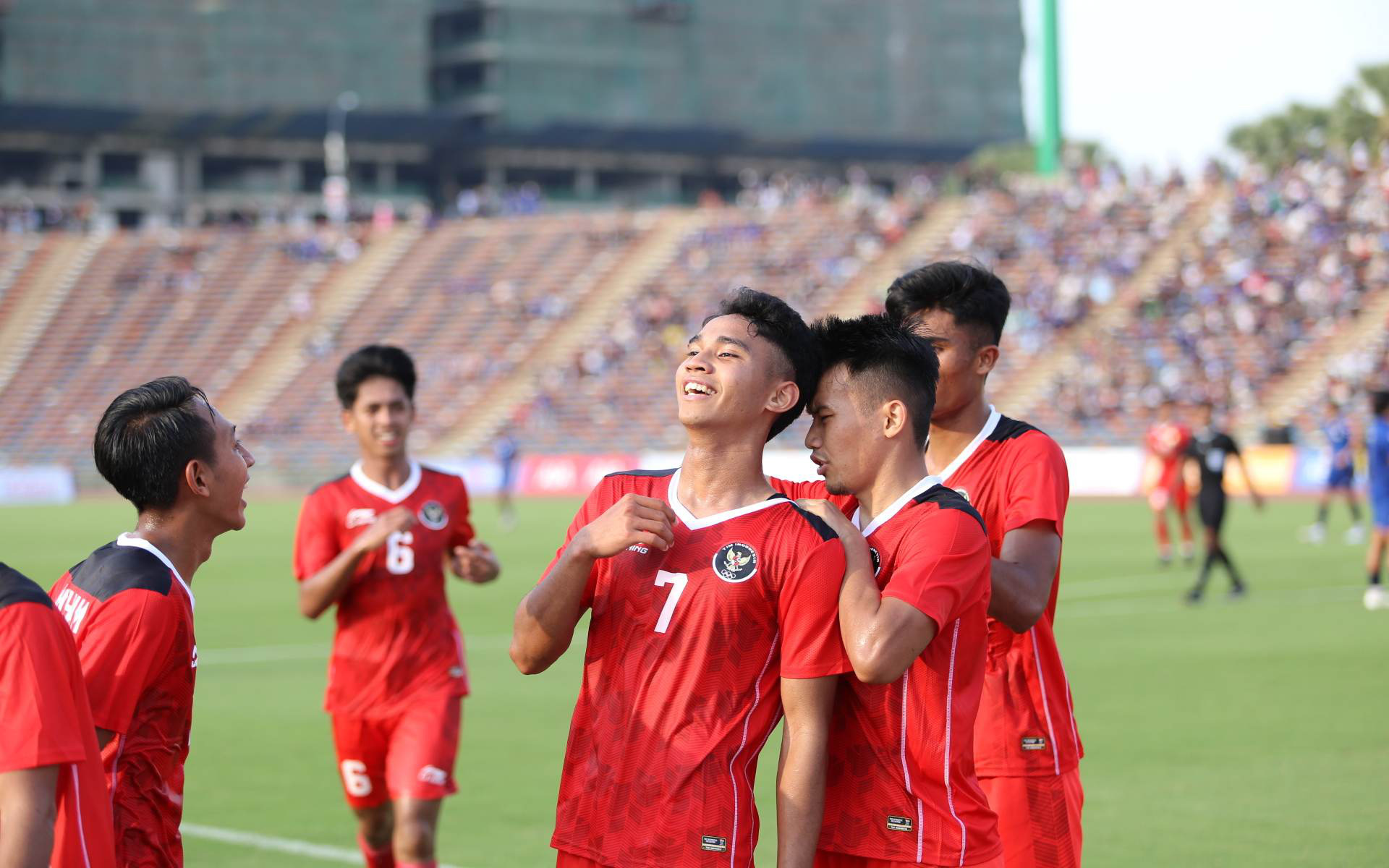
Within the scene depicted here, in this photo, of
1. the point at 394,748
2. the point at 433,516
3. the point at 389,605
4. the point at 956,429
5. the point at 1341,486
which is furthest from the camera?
the point at 1341,486

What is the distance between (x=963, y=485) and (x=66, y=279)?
60466 millimetres

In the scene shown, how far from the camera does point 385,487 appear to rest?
731cm

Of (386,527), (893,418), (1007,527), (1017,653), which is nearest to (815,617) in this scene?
(893,418)

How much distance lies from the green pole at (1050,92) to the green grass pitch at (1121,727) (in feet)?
120

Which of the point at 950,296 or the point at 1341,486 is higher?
the point at 1341,486

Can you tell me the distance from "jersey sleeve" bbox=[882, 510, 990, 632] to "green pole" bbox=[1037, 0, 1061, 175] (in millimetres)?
54340

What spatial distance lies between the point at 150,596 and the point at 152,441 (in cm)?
41

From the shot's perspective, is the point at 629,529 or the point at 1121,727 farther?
the point at 1121,727

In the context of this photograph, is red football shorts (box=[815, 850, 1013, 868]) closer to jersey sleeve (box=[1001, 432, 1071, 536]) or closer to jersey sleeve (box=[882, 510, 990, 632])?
jersey sleeve (box=[882, 510, 990, 632])

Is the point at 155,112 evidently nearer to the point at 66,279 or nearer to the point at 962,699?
the point at 66,279

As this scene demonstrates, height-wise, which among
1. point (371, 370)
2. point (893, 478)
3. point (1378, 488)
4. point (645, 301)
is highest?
point (645, 301)

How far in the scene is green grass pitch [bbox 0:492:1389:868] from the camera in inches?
329

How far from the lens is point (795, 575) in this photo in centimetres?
383

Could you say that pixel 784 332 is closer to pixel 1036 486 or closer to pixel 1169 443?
pixel 1036 486
